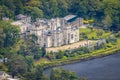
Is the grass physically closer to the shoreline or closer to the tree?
the shoreline

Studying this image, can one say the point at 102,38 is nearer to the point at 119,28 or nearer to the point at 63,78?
the point at 119,28

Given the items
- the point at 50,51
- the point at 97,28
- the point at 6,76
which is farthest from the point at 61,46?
the point at 6,76

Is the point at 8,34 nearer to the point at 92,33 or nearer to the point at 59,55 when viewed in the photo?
the point at 59,55

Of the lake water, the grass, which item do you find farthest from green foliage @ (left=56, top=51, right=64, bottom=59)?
the lake water

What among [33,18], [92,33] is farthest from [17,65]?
[33,18]

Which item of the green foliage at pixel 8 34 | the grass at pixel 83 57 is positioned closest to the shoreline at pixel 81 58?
the grass at pixel 83 57
